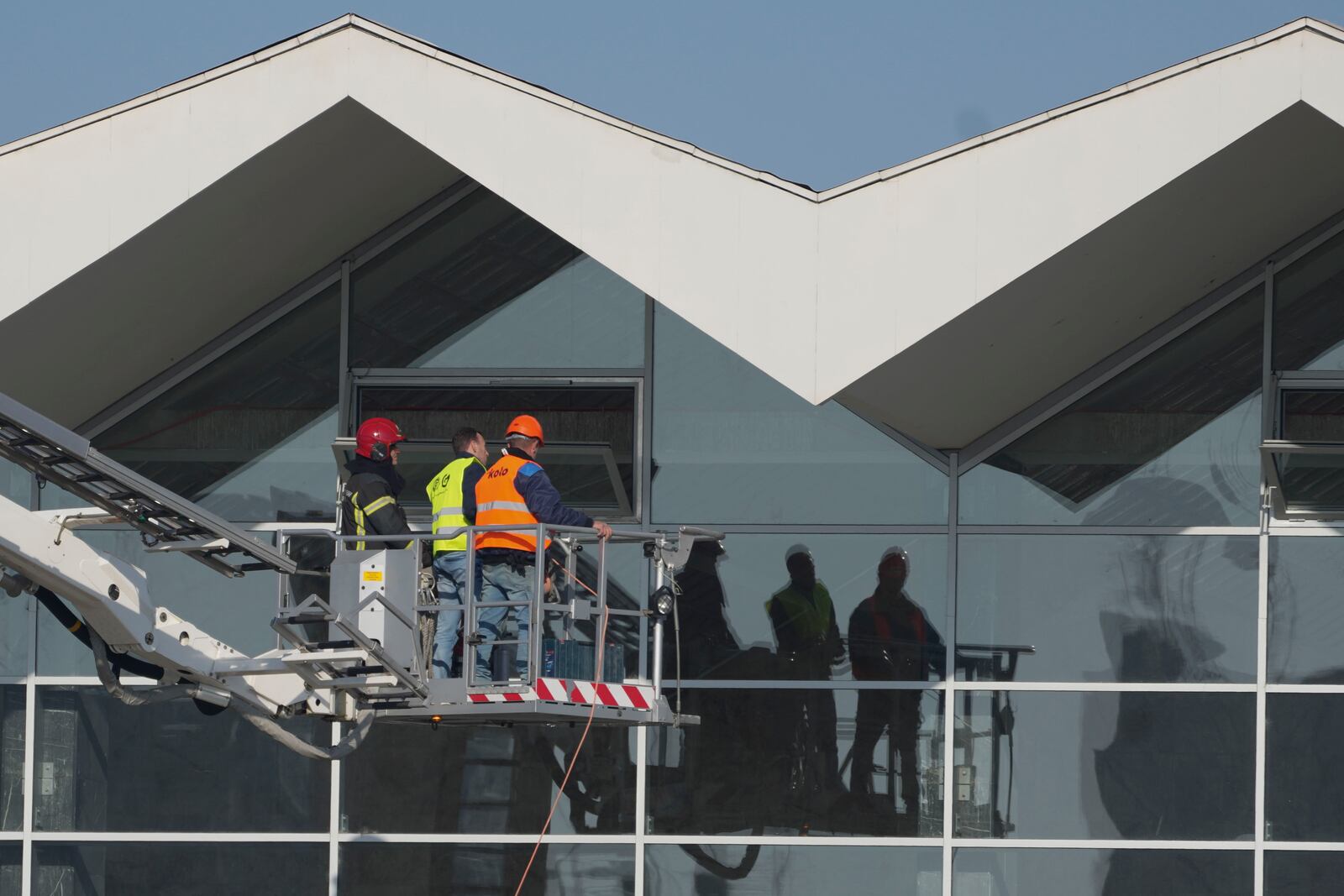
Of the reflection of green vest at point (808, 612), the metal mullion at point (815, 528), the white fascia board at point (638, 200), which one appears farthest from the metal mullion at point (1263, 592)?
the white fascia board at point (638, 200)

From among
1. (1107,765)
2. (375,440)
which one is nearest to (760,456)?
(375,440)

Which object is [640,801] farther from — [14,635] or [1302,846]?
[14,635]

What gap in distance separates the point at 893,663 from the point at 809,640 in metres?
0.66

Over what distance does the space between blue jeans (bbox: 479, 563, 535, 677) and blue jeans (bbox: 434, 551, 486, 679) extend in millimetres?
35

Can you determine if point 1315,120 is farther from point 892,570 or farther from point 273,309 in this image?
point 273,309

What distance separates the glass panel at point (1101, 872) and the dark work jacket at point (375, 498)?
5.07 m

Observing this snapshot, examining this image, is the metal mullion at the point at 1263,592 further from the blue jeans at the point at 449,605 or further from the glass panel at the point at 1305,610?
the blue jeans at the point at 449,605

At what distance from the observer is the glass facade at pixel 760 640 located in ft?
43.7

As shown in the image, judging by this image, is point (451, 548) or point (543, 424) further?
point (543, 424)

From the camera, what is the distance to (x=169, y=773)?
13.9m

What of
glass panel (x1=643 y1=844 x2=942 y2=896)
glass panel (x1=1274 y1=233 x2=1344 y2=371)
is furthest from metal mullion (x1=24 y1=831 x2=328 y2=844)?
glass panel (x1=1274 y1=233 x2=1344 y2=371)

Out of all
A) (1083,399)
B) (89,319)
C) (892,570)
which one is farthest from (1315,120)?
(89,319)

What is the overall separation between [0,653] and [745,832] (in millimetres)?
6045

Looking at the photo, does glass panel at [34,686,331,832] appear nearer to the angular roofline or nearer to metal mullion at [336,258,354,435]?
metal mullion at [336,258,354,435]
